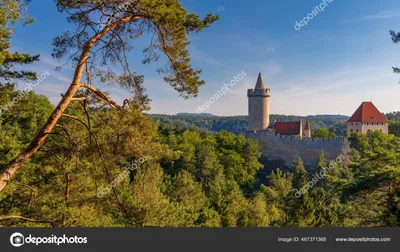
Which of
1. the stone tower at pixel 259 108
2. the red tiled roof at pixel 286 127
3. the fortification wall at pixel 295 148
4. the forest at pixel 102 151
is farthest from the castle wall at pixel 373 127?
the forest at pixel 102 151

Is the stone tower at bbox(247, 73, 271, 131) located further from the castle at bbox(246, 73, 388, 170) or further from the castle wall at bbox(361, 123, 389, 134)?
the castle wall at bbox(361, 123, 389, 134)

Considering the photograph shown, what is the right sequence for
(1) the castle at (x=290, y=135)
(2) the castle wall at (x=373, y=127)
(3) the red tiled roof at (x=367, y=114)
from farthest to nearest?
(3) the red tiled roof at (x=367, y=114) < (2) the castle wall at (x=373, y=127) < (1) the castle at (x=290, y=135)

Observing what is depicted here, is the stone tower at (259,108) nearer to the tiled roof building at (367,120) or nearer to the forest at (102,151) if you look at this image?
the tiled roof building at (367,120)

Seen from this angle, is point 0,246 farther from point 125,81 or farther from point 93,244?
point 125,81

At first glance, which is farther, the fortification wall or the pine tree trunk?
the fortification wall

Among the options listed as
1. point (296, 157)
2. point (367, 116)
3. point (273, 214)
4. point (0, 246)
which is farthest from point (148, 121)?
point (367, 116)

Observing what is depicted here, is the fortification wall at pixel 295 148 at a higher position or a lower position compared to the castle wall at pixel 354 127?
lower

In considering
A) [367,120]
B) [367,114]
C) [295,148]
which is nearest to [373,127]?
[367,120]

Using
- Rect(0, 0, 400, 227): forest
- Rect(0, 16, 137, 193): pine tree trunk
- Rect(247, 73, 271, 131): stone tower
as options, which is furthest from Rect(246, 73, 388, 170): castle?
Rect(0, 16, 137, 193): pine tree trunk
